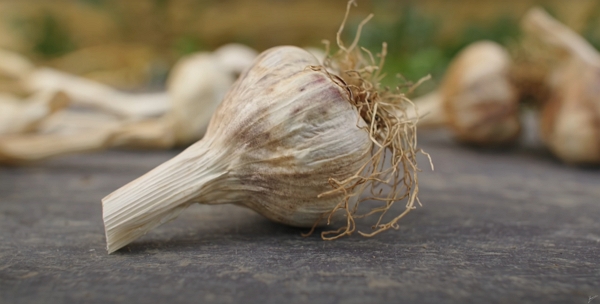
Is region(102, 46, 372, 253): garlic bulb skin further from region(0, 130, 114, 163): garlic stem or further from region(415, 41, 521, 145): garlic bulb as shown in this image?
region(415, 41, 521, 145): garlic bulb

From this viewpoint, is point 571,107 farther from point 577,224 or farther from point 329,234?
point 329,234

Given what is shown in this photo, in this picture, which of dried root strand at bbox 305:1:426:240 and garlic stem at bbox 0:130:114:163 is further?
garlic stem at bbox 0:130:114:163

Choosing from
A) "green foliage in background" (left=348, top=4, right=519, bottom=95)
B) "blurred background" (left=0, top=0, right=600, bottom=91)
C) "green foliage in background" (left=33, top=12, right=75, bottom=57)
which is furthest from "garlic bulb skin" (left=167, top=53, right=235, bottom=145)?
"green foliage in background" (left=33, top=12, right=75, bottom=57)

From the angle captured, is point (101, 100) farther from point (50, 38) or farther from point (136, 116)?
point (50, 38)

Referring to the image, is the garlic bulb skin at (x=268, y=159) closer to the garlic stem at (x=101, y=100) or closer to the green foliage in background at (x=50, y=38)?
the garlic stem at (x=101, y=100)

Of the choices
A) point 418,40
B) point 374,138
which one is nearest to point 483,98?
point 374,138

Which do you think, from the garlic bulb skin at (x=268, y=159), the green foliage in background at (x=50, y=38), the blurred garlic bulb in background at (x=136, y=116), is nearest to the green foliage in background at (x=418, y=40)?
the blurred garlic bulb in background at (x=136, y=116)
